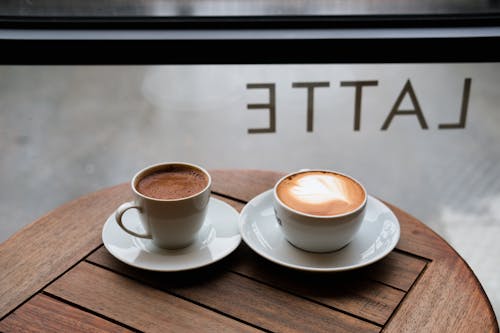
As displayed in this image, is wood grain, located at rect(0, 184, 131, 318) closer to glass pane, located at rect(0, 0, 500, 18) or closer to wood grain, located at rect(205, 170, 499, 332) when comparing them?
wood grain, located at rect(205, 170, 499, 332)

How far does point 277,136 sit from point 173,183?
3.65 ft

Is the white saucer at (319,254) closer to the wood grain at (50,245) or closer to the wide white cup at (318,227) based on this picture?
the wide white cup at (318,227)

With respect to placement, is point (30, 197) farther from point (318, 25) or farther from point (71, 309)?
point (71, 309)

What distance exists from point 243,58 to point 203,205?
2.07 ft

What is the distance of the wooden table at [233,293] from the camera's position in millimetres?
721

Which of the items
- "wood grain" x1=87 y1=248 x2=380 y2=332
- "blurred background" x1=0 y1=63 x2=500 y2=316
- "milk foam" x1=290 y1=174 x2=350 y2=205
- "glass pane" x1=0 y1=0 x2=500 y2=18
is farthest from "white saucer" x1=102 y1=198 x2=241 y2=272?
"blurred background" x1=0 y1=63 x2=500 y2=316

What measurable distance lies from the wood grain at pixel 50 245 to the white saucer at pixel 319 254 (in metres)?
0.24

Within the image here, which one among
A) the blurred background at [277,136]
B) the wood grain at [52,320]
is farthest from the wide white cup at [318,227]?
the blurred background at [277,136]

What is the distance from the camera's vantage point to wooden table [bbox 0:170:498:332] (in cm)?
72

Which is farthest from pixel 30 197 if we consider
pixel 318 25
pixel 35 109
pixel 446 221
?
pixel 446 221

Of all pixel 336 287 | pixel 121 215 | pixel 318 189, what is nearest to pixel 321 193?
pixel 318 189

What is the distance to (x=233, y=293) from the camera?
77 cm

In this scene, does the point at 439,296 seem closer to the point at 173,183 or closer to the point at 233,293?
the point at 233,293

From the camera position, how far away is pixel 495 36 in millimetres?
1368
